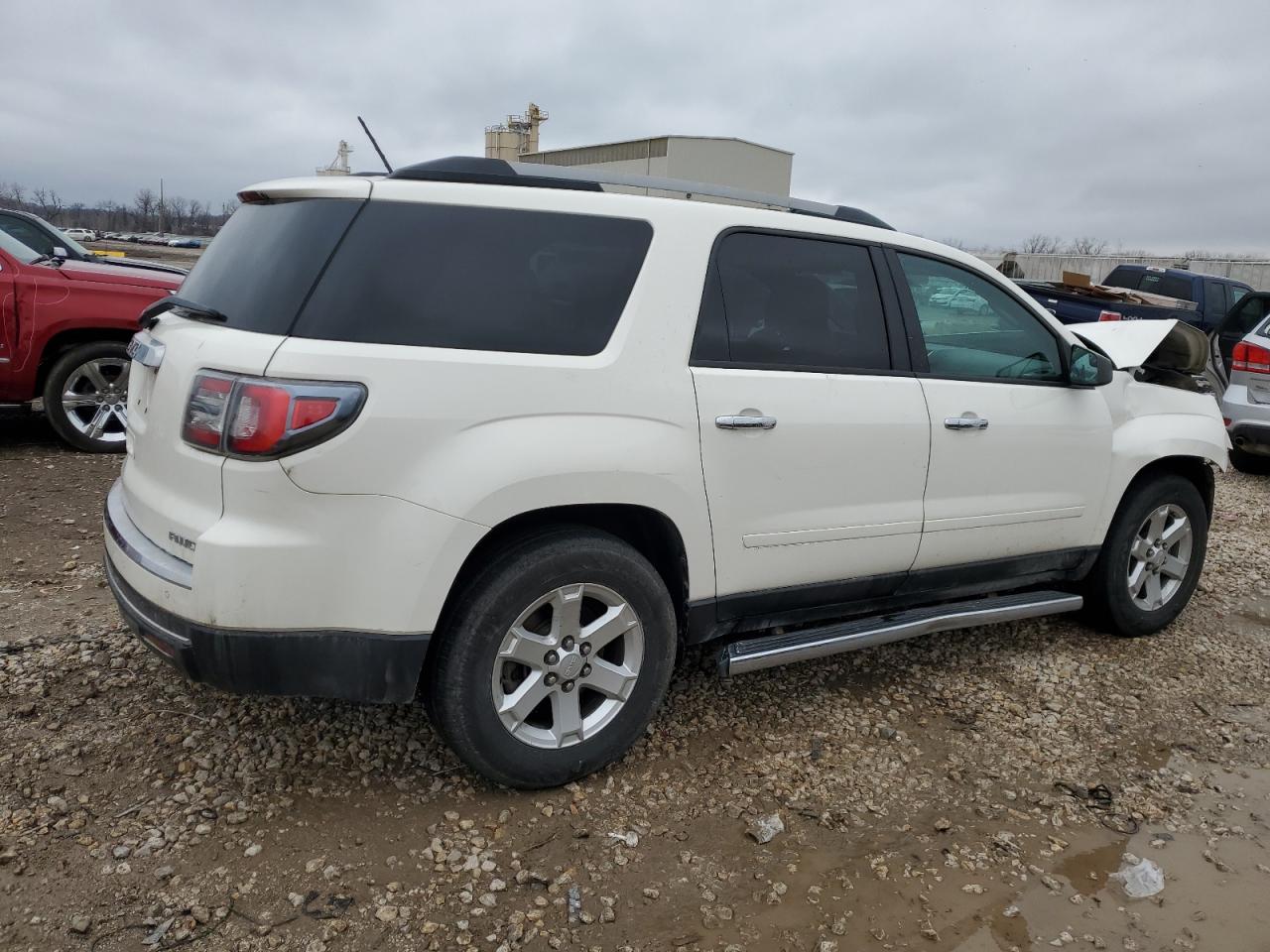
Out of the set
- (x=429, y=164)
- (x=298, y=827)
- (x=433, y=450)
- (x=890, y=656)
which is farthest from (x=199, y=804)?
(x=890, y=656)

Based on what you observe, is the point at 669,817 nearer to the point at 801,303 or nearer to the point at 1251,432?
the point at 801,303

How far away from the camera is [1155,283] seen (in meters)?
15.8

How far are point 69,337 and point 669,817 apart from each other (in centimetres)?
593

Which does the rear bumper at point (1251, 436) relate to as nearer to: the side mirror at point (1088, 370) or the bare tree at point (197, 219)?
the side mirror at point (1088, 370)

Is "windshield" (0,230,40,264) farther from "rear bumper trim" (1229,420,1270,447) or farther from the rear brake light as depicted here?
"rear bumper trim" (1229,420,1270,447)

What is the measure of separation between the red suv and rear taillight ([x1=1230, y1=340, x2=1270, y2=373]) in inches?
342

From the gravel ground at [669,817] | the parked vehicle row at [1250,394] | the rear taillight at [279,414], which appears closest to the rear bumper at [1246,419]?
the parked vehicle row at [1250,394]

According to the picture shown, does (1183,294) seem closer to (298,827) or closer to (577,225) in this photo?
(577,225)

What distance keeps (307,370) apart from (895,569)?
228cm

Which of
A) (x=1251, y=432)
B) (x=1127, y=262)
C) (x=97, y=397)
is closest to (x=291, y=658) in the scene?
(x=97, y=397)

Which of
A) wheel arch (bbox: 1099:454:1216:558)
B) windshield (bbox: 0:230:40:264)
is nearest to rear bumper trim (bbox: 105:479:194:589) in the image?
wheel arch (bbox: 1099:454:1216:558)

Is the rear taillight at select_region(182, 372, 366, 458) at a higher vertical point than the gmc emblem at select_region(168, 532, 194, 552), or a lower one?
higher

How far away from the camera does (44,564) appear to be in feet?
15.1

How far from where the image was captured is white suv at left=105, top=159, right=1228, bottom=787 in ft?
8.10
